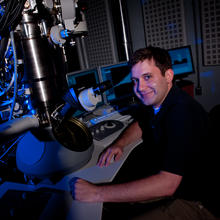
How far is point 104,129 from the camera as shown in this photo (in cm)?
161

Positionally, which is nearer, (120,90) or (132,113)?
(132,113)

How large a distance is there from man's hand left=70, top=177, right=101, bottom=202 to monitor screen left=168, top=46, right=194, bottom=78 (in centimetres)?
213

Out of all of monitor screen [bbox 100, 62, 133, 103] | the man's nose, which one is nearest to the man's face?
the man's nose

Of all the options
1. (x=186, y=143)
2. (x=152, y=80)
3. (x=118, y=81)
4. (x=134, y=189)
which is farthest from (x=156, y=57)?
(x=118, y=81)

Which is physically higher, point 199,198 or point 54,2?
point 54,2

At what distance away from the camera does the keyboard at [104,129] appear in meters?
1.53

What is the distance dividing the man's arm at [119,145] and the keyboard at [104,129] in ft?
0.50

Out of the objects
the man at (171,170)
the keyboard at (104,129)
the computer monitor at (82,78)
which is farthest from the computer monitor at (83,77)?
the man at (171,170)

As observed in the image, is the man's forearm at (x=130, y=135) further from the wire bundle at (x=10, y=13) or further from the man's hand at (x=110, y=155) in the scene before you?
the wire bundle at (x=10, y=13)

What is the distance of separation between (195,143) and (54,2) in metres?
0.91

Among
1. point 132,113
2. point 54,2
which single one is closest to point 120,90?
point 132,113

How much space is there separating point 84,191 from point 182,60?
225 cm

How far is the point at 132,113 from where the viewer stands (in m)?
2.01

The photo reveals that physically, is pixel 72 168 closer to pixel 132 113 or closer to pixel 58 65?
pixel 58 65
